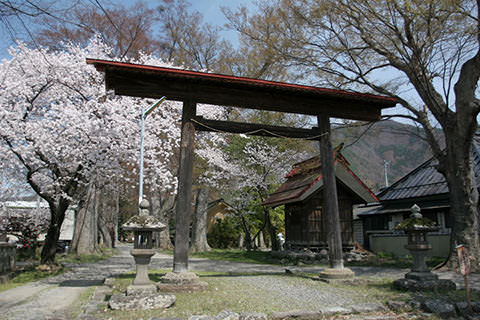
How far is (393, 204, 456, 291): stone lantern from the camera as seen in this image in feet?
26.2

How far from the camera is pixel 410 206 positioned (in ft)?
67.2

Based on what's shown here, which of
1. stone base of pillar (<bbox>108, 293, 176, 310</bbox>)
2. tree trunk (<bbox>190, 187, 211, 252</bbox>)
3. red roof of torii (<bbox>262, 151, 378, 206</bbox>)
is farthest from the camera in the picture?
tree trunk (<bbox>190, 187, 211, 252</bbox>)

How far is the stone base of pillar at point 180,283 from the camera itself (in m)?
7.68

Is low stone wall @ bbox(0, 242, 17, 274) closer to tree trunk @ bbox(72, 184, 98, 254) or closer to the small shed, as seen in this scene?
tree trunk @ bbox(72, 184, 98, 254)

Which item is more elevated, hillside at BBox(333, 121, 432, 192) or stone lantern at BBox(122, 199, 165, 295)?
hillside at BBox(333, 121, 432, 192)

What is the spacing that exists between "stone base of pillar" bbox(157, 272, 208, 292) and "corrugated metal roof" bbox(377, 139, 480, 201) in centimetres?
1531

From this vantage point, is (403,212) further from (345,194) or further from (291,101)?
(291,101)

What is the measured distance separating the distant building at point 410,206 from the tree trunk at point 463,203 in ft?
14.0

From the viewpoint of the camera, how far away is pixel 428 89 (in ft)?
40.4

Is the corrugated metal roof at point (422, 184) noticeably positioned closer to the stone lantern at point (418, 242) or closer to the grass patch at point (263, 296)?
the stone lantern at point (418, 242)

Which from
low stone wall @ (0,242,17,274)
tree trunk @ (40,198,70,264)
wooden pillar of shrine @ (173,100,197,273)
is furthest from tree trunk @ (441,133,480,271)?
low stone wall @ (0,242,17,274)

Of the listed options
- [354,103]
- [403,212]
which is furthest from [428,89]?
[403,212]

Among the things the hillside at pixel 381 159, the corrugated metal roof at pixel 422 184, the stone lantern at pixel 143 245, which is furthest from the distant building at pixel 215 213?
the stone lantern at pixel 143 245

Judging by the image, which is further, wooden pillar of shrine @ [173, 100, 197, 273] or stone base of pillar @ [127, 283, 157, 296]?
wooden pillar of shrine @ [173, 100, 197, 273]
